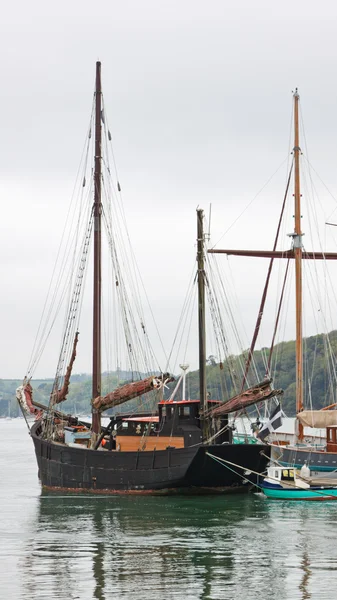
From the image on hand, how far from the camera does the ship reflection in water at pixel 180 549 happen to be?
32.7 m

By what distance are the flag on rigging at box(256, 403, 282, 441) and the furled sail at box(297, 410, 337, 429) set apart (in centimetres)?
153

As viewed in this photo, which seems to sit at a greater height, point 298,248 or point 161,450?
point 298,248

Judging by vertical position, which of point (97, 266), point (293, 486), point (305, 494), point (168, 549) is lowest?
point (168, 549)

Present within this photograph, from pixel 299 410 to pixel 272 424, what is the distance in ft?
14.0

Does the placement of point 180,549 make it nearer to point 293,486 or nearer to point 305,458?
point 293,486

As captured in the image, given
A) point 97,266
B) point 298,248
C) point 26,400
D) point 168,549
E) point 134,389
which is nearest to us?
point 168,549

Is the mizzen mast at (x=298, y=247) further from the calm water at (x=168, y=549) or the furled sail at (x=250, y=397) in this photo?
the calm water at (x=168, y=549)

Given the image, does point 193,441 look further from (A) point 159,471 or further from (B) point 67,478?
(B) point 67,478

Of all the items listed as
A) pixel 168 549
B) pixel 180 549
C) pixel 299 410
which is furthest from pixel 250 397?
pixel 168 549

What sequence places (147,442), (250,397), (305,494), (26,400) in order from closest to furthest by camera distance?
(305,494), (250,397), (147,442), (26,400)

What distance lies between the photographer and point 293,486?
54844 millimetres

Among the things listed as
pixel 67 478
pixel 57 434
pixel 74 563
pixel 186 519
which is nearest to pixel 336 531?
pixel 186 519

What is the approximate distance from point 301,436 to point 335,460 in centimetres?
747

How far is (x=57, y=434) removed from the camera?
218ft
